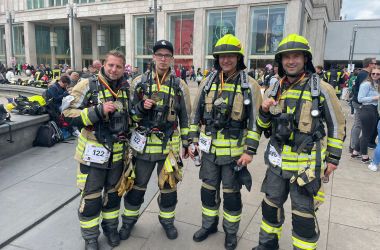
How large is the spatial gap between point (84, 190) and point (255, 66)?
2635 centimetres

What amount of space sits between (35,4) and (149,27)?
19668 mm

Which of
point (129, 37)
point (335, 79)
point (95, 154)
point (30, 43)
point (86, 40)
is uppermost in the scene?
point (86, 40)

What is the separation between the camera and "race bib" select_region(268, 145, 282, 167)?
2699mm

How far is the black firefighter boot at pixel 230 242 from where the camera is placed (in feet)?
10.0

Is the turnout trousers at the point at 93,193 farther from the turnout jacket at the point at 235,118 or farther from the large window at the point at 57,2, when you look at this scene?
the large window at the point at 57,2

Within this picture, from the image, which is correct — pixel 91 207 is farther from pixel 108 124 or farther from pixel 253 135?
pixel 253 135

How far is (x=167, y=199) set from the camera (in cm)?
326

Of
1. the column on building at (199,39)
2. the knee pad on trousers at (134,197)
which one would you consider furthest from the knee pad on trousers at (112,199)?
the column on building at (199,39)

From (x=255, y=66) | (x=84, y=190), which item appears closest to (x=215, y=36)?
(x=255, y=66)

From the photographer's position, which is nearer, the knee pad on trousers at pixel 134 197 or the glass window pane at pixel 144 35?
the knee pad on trousers at pixel 134 197

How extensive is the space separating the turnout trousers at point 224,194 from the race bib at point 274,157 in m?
0.42

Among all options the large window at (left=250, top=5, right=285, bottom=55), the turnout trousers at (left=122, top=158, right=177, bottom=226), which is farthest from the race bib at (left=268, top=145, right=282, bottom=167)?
the large window at (left=250, top=5, right=285, bottom=55)

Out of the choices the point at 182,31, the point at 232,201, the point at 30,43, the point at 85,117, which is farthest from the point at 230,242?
the point at 30,43

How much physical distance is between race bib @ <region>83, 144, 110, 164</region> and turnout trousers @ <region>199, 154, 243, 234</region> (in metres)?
1.07
